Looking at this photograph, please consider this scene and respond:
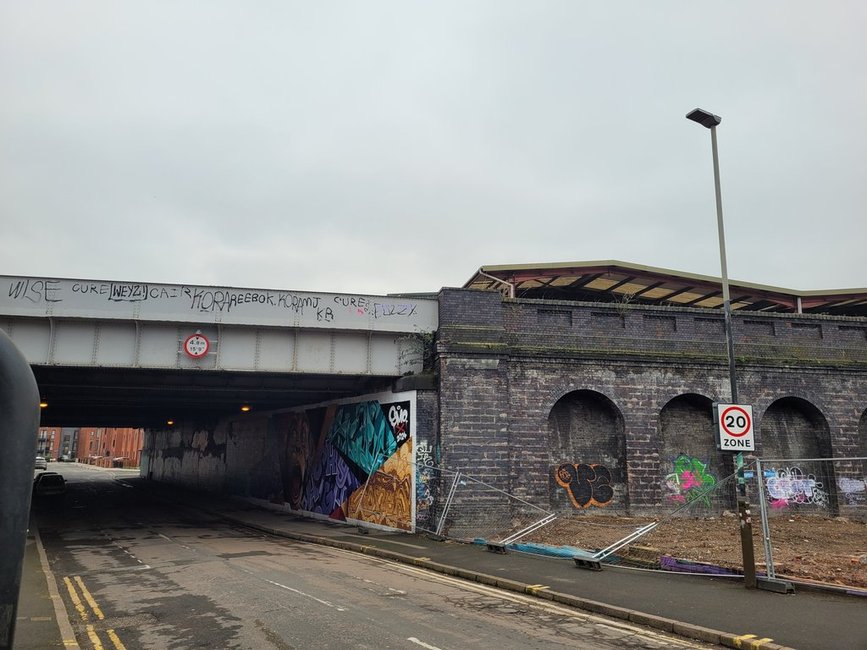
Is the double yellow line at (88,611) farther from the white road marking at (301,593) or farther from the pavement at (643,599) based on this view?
the white road marking at (301,593)

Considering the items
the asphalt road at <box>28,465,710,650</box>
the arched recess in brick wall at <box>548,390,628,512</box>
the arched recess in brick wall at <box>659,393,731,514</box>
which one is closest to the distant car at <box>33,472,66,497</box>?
the asphalt road at <box>28,465,710,650</box>

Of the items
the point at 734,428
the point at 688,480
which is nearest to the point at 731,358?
the point at 734,428

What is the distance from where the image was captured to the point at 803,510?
2008cm

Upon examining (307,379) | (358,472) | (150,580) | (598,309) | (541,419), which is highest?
(598,309)

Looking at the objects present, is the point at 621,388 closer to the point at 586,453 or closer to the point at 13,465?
the point at 586,453

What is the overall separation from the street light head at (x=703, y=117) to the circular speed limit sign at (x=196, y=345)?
572 inches

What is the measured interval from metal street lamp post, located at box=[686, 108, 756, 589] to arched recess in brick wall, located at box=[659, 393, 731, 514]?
753 centimetres

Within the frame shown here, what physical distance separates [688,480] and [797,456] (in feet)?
14.6

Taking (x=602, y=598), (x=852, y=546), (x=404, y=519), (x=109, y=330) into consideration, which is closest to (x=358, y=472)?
(x=404, y=519)

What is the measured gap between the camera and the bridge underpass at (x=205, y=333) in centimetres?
1805

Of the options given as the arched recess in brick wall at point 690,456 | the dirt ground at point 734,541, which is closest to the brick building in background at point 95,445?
the arched recess in brick wall at point 690,456

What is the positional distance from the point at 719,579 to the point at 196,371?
49.9ft

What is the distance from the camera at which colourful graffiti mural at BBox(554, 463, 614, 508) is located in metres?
19.4

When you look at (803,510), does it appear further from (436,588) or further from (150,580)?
(150,580)
